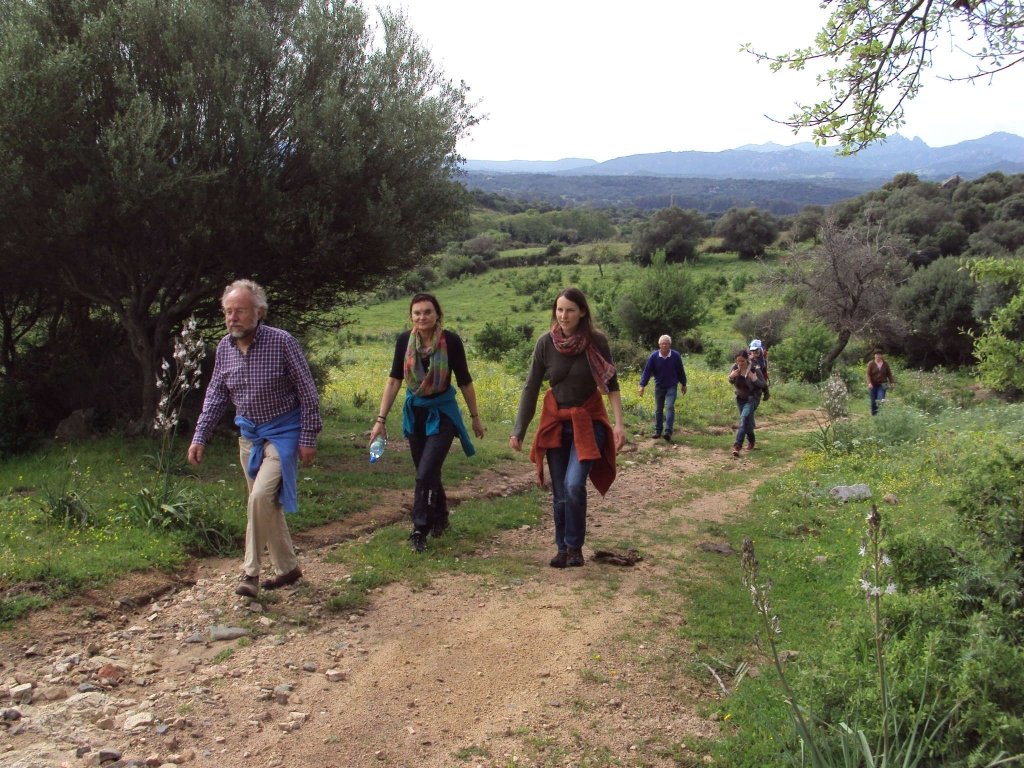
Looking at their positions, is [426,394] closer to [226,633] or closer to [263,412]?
[263,412]

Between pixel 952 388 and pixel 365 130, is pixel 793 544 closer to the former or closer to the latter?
pixel 365 130

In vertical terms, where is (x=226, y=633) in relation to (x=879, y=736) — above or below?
below

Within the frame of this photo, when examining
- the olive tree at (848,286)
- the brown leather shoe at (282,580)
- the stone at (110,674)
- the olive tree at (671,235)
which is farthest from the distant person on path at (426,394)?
the olive tree at (671,235)

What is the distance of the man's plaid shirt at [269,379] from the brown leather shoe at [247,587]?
3.18 feet

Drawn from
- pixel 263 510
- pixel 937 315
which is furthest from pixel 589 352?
pixel 937 315

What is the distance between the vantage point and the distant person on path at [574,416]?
6312 mm

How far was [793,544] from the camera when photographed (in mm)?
7504

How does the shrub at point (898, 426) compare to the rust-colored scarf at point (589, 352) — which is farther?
the shrub at point (898, 426)

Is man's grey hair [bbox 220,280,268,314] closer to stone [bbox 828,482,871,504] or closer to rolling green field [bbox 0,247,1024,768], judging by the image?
rolling green field [bbox 0,247,1024,768]

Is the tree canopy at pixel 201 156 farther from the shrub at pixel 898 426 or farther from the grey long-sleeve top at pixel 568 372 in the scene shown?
the shrub at pixel 898 426

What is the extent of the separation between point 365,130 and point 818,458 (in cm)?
803

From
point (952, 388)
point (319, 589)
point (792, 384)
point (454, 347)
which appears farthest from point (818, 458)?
point (952, 388)

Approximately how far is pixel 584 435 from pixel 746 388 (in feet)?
24.3

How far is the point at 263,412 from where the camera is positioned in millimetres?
5488
